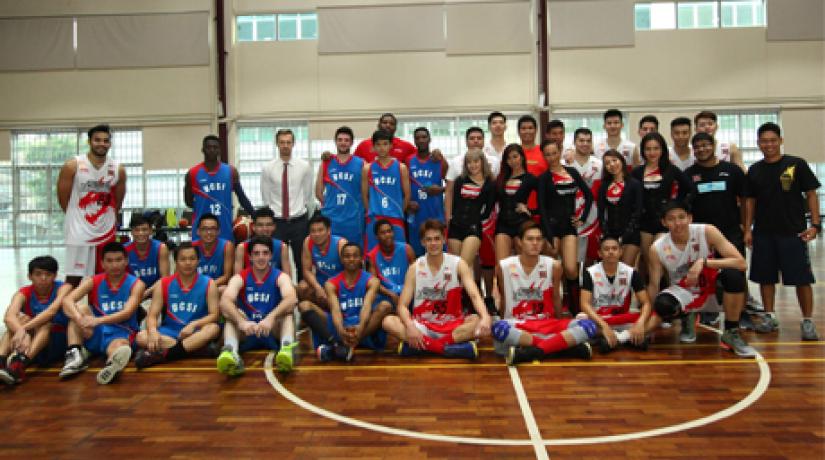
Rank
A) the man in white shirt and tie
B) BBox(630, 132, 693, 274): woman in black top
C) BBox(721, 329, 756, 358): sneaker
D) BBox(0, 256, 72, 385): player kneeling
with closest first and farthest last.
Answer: BBox(0, 256, 72, 385): player kneeling → BBox(721, 329, 756, 358): sneaker → BBox(630, 132, 693, 274): woman in black top → the man in white shirt and tie

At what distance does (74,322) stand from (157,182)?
13669 mm

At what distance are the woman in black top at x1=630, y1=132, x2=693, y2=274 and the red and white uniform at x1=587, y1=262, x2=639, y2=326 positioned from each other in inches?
28.8

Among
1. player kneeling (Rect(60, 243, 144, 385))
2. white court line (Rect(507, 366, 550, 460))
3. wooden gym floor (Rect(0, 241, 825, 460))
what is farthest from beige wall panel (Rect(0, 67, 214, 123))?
white court line (Rect(507, 366, 550, 460))

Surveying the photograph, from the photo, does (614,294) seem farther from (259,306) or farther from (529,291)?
(259,306)

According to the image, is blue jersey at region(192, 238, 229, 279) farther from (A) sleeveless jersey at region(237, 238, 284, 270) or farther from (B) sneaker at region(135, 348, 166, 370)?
(B) sneaker at region(135, 348, 166, 370)

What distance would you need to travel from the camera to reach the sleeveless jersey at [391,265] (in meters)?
5.16

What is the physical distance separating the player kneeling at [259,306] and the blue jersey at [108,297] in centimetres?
75

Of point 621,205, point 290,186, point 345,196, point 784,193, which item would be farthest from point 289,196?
point 784,193

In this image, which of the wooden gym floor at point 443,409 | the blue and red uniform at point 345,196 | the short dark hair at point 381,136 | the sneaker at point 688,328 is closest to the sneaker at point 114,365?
the wooden gym floor at point 443,409

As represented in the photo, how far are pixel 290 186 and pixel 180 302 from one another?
1933mm

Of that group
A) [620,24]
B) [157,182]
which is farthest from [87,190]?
[620,24]

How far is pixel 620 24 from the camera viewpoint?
1562cm

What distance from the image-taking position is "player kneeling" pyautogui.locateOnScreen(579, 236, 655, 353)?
4777mm

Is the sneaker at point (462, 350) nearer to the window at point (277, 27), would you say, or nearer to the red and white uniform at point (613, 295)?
the red and white uniform at point (613, 295)
